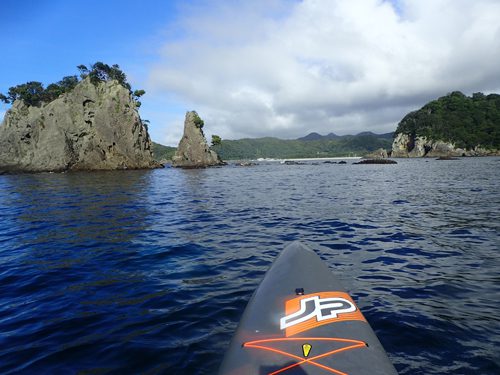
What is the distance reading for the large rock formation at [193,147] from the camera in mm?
105250

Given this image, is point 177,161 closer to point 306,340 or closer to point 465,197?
point 465,197

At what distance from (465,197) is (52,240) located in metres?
24.7

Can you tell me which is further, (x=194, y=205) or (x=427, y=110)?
(x=427, y=110)

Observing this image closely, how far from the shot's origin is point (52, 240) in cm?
1224

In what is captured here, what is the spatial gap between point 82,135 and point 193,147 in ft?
116

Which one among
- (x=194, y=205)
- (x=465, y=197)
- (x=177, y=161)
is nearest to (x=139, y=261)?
(x=194, y=205)

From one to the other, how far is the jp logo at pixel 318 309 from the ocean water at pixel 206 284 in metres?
1.10

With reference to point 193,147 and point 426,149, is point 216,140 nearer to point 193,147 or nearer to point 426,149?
point 193,147

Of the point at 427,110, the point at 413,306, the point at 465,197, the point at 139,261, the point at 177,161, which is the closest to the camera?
the point at 413,306

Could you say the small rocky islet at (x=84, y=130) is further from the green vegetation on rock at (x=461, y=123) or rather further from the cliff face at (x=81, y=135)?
the green vegetation on rock at (x=461, y=123)

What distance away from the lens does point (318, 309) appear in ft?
15.2

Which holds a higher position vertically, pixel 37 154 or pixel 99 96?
pixel 99 96

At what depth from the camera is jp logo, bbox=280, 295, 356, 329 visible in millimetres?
4376

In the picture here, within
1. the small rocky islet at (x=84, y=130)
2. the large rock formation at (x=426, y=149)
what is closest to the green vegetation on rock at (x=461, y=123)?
the large rock formation at (x=426, y=149)
